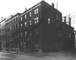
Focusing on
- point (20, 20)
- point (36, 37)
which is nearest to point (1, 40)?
point (20, 20)

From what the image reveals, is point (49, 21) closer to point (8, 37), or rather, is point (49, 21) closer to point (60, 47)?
point (60, 47)

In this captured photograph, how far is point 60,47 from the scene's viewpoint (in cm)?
4341

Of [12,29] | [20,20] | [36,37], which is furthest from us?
[12,29]

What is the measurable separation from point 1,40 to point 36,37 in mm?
23394

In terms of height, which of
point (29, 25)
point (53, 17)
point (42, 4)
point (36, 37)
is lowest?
point (36, 37)

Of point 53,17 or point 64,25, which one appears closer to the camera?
point 53,17

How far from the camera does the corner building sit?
Result: 40.3 meters

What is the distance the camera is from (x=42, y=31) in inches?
1581

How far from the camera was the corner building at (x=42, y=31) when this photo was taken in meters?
40.3

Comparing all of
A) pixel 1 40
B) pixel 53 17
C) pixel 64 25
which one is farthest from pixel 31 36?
pixel 1 40

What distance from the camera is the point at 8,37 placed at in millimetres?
54281

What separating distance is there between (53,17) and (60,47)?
10585 millimetres

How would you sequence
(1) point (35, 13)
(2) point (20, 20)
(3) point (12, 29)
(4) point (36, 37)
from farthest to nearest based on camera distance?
(3) point (12, 29) → (2) point (20, 20) → (1) point (35, 13) → (4) point (36, 37)

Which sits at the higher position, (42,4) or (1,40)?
(42,4)
